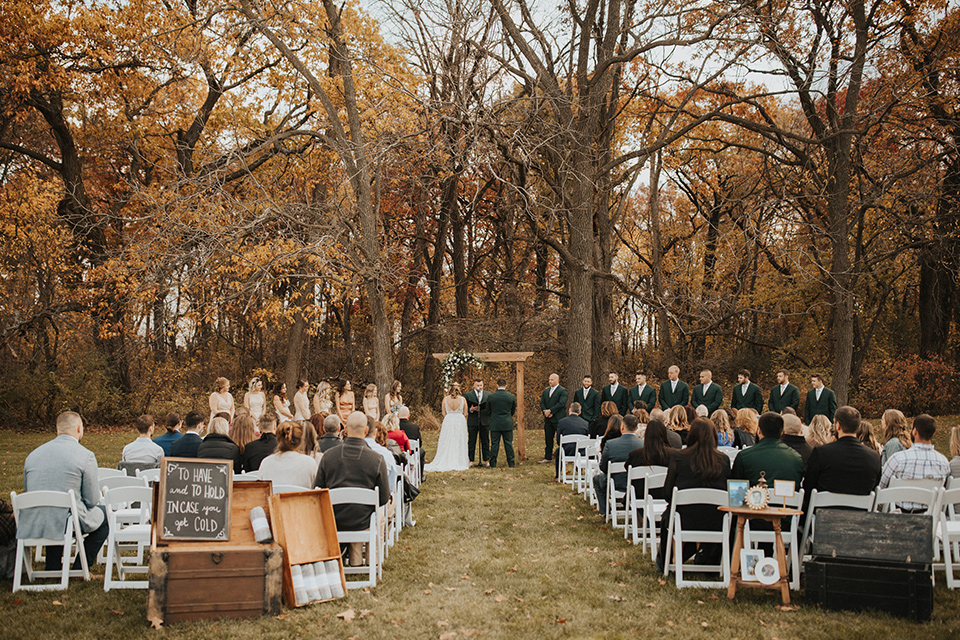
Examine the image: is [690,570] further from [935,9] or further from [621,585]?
[935,9]

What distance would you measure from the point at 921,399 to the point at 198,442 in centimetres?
1943

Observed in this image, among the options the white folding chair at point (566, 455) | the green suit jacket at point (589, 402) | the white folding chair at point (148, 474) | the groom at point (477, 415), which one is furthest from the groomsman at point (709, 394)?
the white folding chair at point (148, 474)

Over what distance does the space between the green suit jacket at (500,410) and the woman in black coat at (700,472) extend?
7534 mm

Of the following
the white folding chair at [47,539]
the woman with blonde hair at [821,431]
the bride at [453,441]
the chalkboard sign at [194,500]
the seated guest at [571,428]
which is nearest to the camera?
the chalkboard sign at [194,500]

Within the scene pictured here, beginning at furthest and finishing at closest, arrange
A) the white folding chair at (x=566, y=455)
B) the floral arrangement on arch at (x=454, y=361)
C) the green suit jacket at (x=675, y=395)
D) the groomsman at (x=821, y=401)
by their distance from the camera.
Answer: the floral arrangement on arch at (x=454, y=361), the green suit jacket at (x=675, y=395), the groomsman at (x=821, y=401), the white folding chair at (x=566, y=455)

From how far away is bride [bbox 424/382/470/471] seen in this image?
14148 mm

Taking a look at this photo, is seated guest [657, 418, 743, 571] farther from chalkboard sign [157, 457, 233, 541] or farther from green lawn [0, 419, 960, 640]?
chalkboard sign [157, 457, 233, 541]

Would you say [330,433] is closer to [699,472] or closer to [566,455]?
[699,472]

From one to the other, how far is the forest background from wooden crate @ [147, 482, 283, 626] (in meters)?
7.80

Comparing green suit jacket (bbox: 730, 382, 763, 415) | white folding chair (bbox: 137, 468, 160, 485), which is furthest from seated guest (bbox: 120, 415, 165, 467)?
green suit jacket (bbox: 730, 382, 763, 415)

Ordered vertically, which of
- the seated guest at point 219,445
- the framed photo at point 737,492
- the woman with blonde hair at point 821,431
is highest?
the woman with blonde hair at point 821,431

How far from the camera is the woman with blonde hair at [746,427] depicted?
331 inches

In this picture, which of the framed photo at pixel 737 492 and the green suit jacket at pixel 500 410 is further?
the green suit jacket at pixel 500 410

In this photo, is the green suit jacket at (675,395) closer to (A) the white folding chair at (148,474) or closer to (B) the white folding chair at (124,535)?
(A) the white folding chair at (148,474)
